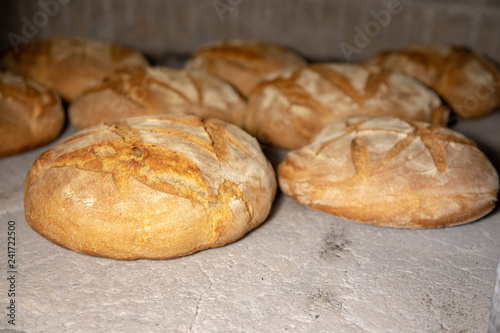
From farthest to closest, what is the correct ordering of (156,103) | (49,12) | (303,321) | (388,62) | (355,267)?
1. (49,12)
2. (388,62)
3. (156,103)
4. (355,267)
5. (303,321)

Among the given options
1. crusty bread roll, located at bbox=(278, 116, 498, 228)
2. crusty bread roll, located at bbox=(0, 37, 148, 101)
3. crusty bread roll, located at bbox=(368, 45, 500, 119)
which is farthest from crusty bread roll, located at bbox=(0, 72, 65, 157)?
crusty bread roll, located at bbox=(368, 45, 500, 119)

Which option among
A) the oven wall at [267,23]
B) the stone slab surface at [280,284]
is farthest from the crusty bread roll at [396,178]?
the oven wall at [267,23]

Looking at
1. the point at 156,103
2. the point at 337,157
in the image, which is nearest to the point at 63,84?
the point at 156,103

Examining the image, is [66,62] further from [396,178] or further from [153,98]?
[396,178]

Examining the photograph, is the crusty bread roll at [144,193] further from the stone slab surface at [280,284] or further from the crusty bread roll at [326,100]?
the crusty bread roll at [326,100]

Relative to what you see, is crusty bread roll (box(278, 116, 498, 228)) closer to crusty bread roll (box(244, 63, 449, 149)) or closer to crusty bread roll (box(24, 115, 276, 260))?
crusty bread roll (box(24, 115, 276, 260))

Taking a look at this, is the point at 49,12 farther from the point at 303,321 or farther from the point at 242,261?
the point at 303,321
